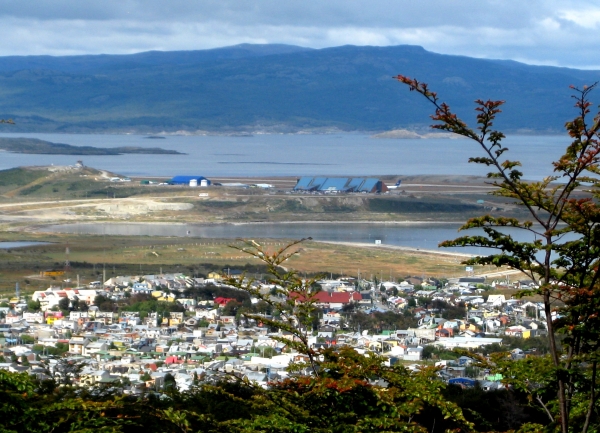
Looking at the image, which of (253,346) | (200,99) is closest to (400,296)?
(253,346)

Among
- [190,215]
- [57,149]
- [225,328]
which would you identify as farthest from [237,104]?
→ [225,328]

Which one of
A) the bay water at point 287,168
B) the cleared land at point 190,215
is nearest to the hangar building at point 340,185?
the cleared land at point 190,215

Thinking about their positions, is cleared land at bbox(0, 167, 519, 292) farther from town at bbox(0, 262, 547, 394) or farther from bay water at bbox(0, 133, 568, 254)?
town at bbox(0, 262, 547, 394)

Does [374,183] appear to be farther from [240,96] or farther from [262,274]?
[240,96]

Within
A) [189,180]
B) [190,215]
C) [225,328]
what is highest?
[189,180]

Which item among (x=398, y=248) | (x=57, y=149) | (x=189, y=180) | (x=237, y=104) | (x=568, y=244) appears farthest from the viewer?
(x=237, y=104)

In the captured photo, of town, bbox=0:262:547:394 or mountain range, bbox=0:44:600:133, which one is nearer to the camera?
town, bbox=0:262:547:394

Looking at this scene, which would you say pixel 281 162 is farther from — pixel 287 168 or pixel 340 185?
pixel 340 185

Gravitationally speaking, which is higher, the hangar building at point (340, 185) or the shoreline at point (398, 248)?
the hangar building at point (340, 185)

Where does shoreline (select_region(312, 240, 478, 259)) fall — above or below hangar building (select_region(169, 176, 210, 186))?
below

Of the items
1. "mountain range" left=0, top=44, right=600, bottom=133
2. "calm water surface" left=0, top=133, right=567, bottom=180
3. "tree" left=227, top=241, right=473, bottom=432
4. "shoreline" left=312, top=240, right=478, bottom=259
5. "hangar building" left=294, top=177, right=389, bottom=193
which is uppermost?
"mountain range" left=0, top=44, right=600, bottom=133

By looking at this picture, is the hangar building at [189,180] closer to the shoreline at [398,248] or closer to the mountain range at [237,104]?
the shoreline at [398,248]

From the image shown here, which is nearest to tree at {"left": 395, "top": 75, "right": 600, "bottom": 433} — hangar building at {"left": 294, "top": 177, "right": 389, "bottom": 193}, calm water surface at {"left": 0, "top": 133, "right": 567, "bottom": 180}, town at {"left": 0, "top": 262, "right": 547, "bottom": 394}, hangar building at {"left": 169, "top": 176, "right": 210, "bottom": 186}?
town at {"left": 0, "top": 262, "right": 547, "bottom": 394}
